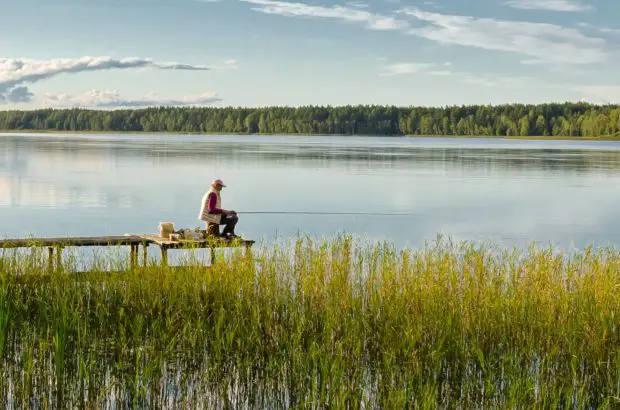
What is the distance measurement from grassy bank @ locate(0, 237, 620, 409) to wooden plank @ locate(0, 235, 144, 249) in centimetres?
147

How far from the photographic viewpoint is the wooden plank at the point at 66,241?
1351 cm

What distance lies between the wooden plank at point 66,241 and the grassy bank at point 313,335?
147 cm

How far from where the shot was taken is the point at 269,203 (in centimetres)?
3553

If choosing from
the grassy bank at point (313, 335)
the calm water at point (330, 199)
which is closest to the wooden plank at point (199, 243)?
the grassy bank at point (313, 335)

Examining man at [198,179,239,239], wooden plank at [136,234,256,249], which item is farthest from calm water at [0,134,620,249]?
man at [198,179,239,239]

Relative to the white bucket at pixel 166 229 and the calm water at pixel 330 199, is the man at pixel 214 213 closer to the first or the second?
the white bucket at pixel 166 229

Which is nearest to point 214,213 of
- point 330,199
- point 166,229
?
point 166,229

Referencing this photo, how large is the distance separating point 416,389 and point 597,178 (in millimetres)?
43721

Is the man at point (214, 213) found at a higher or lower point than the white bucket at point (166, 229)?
higher

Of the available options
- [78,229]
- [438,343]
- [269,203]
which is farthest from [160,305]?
[269,203]

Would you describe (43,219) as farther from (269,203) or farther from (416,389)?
(416,389)

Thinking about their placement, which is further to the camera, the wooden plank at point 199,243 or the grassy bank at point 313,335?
the wooden plank at point 199,243

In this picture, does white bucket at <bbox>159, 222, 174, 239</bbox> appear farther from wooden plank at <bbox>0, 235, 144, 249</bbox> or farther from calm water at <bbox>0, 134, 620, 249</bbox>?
calm water at <bbox>0, 134, 620, 249</bbox>

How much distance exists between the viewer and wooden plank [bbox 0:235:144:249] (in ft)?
44.3
